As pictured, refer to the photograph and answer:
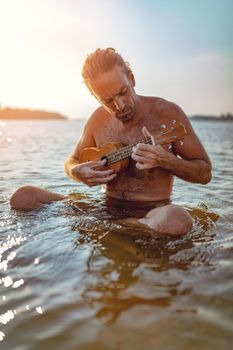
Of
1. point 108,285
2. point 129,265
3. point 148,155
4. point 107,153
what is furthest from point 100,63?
point 108,285

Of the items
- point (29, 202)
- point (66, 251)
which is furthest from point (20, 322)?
point (29, 202)

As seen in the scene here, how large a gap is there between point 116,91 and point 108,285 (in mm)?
2066

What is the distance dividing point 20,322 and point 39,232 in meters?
1.58

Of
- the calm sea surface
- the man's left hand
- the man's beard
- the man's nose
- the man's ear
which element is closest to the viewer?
the calm sea surface

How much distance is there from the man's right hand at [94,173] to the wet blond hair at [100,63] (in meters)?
0.86

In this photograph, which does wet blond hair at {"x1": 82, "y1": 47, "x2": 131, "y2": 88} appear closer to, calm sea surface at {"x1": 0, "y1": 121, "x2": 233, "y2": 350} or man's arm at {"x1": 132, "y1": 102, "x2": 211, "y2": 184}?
man's arm at {"x1": 132, "y1": 102, "x2": 211, "y2": 184}

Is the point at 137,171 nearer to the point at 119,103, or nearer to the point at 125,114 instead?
the point at 125,114

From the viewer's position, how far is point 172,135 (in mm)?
4129

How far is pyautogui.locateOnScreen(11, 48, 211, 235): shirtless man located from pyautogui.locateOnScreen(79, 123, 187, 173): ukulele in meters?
0.07

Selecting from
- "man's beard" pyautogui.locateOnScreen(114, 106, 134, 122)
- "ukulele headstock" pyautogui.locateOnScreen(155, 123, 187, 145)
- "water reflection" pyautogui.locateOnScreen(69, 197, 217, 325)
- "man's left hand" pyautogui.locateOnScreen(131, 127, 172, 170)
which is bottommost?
"water reflection" pyautogui.locateOnScreen(69, 197, 217, 325)

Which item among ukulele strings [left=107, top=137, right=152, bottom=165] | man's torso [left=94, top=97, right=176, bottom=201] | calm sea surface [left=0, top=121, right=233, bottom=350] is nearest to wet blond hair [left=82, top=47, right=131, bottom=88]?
man's torso [left=94, top=97, right=176, bottom=201]

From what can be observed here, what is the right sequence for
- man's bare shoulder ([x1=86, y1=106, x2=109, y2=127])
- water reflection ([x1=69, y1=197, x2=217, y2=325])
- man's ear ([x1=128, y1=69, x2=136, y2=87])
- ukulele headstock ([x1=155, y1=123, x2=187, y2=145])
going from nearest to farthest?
water reflection ([x1=69, y1=197, x2=217, y2=325]), ukulele headstock ([x1=155, y1=123, x2=187, y2=145]), man's ear ([x1=128, y1=69, x2=136, y2=87]), man's bare shoulder ([x1=86, y1=106, x2=109, y2=127])

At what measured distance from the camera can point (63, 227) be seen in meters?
4.12

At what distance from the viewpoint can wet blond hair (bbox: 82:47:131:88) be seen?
426 cm
